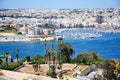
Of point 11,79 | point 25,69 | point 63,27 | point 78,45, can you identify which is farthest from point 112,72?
point 63,27

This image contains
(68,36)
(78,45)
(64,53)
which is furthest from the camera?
(68,36)

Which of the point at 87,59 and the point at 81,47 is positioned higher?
the point at 87,59

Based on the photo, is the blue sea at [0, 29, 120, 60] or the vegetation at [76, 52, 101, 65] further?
the blue sea at [0, 29, 120, 60]

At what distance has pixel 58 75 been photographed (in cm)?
1143

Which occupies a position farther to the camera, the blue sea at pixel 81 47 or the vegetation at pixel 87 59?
the blue sea at pixel 81 47

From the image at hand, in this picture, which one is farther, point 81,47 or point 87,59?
point 81,47

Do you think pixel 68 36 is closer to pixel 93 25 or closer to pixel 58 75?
pixel 93 25

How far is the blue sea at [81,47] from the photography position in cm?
3099

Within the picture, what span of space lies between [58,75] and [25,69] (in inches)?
64.1

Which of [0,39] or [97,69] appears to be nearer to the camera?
[97,69]

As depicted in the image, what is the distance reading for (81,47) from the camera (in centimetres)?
3562

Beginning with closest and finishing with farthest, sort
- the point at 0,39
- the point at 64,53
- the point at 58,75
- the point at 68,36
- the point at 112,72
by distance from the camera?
the point at 112,72, the point at 58,75, the point at 64,53, the point at 0,39, the point at 68,36

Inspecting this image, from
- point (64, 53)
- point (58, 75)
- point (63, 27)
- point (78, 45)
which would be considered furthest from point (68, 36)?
point (58, 75)

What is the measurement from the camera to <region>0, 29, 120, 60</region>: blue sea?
30986mm
